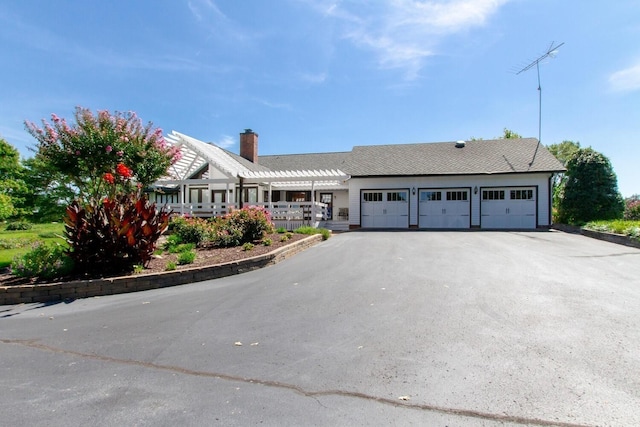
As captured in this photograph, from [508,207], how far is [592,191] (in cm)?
384

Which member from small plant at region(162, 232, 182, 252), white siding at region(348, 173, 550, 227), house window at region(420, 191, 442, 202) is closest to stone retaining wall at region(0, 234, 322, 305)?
small plant at region(162, 232, 182, 252)

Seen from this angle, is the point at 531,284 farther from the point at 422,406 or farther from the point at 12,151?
the point at 12,151

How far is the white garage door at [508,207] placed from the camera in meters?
19.8

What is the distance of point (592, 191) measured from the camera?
17969 mm

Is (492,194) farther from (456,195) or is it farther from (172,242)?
(172,242)

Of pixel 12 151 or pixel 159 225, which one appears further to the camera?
pixel 12 151

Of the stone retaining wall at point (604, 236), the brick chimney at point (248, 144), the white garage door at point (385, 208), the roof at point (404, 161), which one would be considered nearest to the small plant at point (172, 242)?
the roof at point (404, 161)

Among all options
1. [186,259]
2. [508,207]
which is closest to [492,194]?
[508,207]

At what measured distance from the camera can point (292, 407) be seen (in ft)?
9.36

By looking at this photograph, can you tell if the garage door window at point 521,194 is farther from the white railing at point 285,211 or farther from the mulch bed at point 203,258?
the mulch bed at point 203,258

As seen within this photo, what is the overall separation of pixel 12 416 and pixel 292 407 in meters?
2.19

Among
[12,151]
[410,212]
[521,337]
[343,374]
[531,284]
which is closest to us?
[343,374]

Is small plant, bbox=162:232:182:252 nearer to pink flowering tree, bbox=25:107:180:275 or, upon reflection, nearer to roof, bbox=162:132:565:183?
pink flowering tree, bbox=25:107:180:275

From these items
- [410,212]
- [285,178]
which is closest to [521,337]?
[285,178]
